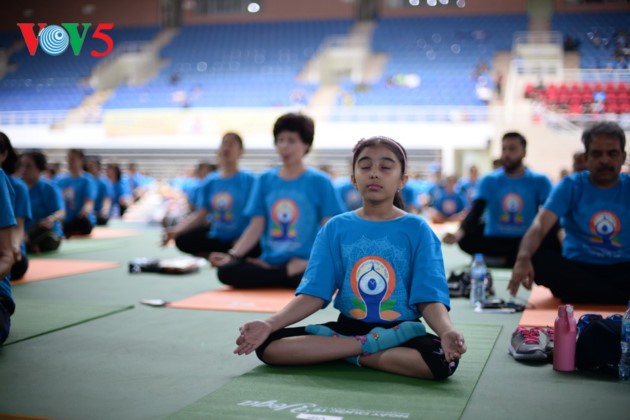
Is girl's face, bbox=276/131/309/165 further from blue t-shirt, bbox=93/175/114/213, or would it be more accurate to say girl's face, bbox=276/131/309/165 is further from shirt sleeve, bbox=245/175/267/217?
blue t-shirt, bbox=93/175/114/213

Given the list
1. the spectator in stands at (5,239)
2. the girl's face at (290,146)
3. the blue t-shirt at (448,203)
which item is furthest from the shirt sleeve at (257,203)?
the blue t-shirt at (448,203)

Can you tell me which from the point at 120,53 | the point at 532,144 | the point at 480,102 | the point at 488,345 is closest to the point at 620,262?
the point at 488,345

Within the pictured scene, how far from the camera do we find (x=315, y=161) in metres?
19.7

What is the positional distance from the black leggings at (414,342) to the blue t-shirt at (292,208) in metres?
2.23

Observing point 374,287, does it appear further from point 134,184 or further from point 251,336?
point 134,184

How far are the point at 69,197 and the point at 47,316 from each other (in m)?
5.97

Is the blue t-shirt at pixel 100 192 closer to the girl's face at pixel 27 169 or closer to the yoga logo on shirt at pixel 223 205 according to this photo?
the girl's face at pixel 27 169

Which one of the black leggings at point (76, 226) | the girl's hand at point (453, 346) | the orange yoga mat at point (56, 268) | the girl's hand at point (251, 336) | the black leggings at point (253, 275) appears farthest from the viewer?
the black leggings at point (76, 226)

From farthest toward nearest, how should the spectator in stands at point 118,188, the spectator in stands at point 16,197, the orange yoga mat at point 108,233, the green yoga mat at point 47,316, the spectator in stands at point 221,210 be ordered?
the spectator in stands at point 118,188, the orange yoga mat at point 108,233, the spectator in stands at point 221,210, the green yoga mat at point 47,316, the spectator in stands at point 16,197

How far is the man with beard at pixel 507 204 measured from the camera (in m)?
6.39

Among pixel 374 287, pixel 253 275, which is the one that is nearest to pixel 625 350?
pixel 374 287

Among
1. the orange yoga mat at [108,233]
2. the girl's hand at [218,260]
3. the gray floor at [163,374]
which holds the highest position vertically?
the girl's hand at [218,260]

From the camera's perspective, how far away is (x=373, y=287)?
2.97 meters

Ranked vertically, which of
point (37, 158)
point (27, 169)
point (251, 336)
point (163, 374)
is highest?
point (37, 158)
